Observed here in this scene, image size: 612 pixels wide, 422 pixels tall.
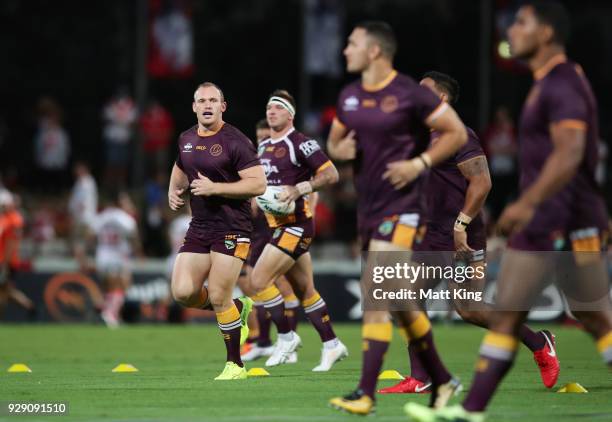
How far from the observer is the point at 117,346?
765 inches

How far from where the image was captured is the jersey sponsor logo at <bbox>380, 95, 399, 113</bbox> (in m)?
9.18

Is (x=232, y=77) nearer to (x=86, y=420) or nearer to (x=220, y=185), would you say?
(x=220, y=185)

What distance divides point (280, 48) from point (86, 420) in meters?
33.7

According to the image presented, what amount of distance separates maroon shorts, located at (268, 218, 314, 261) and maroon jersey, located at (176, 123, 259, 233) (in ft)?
5.33

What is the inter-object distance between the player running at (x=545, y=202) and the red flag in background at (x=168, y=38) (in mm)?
23139

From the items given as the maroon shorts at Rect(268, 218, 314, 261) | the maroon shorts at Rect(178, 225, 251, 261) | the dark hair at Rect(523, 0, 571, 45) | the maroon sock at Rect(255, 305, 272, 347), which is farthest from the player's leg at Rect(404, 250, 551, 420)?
the maroon sock at Rect(255, 305, 272, 347)

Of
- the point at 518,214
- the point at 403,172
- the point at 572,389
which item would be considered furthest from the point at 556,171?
the point at 572,389

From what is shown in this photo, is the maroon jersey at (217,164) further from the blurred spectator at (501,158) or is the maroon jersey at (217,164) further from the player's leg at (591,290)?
the blurred spectator at (501,158)

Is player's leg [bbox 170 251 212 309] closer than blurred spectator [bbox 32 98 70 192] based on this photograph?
Yes

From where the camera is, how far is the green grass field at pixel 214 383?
9.45m

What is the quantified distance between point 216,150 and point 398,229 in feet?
12.0

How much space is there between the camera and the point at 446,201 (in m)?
11.9

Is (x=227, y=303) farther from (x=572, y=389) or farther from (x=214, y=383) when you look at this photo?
(x=572, y=389)

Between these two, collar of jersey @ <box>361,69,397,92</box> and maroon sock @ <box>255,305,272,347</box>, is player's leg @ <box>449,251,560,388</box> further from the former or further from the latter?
maroon sock @ <box>255,305,272,347</box>
